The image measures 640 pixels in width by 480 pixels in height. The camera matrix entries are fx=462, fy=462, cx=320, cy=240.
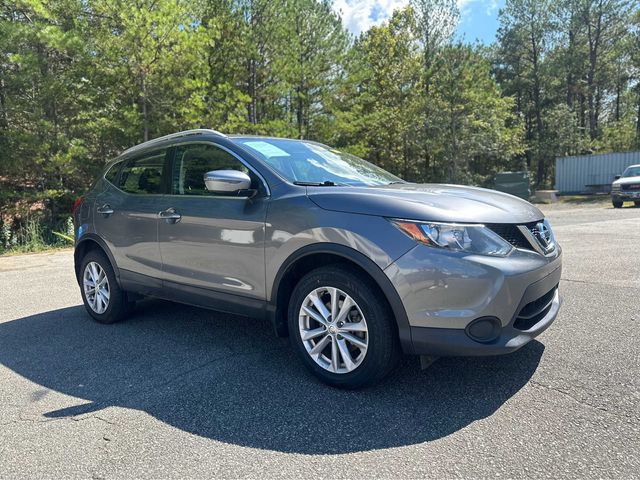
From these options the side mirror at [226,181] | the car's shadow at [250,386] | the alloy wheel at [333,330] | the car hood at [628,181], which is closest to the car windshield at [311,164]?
the side mirror at [226,181]

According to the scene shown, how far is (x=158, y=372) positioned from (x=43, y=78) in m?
12.4

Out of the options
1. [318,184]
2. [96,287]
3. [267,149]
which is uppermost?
[267,149]

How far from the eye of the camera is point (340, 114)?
22328 mm

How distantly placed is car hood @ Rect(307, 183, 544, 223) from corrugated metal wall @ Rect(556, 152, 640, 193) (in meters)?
27.8

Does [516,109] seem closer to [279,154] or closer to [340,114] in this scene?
[340,114]

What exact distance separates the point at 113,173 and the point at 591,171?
28959mm

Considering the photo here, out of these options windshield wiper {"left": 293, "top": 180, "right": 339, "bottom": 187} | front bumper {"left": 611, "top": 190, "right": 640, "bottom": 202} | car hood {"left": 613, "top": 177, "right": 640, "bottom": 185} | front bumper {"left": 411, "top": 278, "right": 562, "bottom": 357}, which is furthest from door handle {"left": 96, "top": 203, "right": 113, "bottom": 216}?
car hood {"left": 613, "top": 177, "right": 640, "bottom": 185}

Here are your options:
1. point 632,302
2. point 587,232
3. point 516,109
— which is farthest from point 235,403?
point 516,109

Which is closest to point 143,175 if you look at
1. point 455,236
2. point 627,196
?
point 455,236

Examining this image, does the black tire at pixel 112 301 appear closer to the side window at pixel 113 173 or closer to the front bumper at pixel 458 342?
the side window at pixel 113 173

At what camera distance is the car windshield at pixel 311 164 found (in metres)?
A: 3.54

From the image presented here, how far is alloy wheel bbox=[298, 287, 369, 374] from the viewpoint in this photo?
2916 mm

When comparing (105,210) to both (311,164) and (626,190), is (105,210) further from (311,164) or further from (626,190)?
(626,190)

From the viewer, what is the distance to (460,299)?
8.52ft
